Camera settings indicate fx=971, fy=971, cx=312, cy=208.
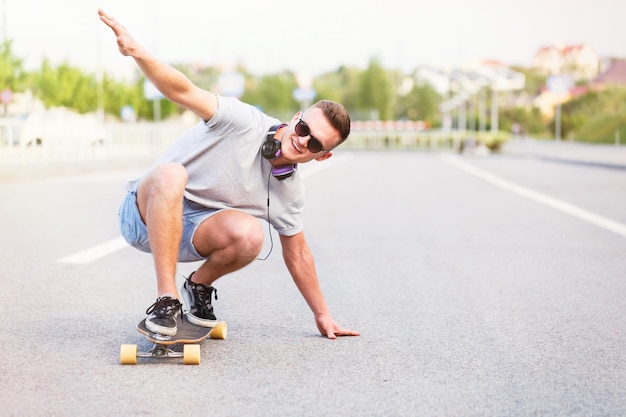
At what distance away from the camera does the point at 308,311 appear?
534 cm

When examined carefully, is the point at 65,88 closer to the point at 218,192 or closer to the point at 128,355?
the point at 218,192

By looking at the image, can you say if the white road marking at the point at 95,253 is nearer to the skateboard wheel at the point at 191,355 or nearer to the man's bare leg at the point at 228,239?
the man's bare leg at the point at 228,239

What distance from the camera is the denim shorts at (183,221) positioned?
4.44 m

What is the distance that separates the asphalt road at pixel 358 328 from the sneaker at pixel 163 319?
6.0 inches

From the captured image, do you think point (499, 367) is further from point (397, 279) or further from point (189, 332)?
point (397, 279)

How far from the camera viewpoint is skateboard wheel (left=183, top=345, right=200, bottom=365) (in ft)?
13.0

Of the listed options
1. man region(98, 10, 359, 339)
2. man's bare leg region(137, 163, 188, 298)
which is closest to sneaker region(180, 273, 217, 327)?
man region(98, 10, 359, 339)

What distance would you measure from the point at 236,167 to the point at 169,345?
0.83 m

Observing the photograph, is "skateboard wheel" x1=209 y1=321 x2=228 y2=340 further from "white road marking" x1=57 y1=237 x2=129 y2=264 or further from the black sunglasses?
"white road marking" x1=57 y1=237 x2=129 y2=264

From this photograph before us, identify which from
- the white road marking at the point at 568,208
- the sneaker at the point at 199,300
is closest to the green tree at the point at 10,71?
the white road marking at the point at 568,208

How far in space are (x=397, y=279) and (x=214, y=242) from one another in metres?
2.51

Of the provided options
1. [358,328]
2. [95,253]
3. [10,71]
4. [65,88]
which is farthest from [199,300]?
[65,88]

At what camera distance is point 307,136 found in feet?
13.4

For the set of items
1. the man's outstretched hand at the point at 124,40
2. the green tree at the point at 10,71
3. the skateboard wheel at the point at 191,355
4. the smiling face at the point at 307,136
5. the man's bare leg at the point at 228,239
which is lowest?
the skateboard wheel at the point at 191,355
